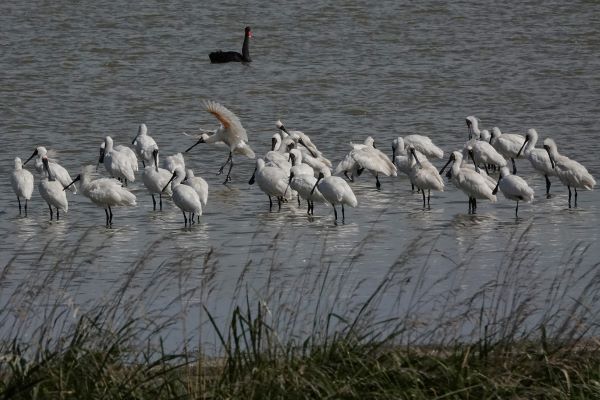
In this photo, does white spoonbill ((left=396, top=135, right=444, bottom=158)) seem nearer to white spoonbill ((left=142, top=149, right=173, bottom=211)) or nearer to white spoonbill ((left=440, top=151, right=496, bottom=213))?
white spoonbill ((left=440, top=151, right=496, bottom=213))

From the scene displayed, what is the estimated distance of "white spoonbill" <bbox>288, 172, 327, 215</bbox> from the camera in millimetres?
Result: 14977

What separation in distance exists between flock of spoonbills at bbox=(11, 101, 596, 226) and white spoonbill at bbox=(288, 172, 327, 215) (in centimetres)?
1

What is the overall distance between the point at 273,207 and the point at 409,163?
6.08 ft

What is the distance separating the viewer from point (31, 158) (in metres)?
18.8

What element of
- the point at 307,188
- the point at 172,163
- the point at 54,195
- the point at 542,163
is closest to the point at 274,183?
the point at 307,188

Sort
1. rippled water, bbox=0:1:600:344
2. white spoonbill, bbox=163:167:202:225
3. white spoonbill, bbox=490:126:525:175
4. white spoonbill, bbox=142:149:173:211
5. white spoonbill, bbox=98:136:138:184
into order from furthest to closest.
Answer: white spoonbill, bbox=490:126:525:175
white spoonbill, bbox=98:136:138:184
white spoonbill, bbox=142:149:173:211
white spoonbill, bbox=163:167:202:225
rippled water, bbox=0:1:600:344

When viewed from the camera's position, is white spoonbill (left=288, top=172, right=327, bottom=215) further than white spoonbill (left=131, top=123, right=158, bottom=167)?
No

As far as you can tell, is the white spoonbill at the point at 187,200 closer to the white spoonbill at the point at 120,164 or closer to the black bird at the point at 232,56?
the white spoonbill at the point at 120,164

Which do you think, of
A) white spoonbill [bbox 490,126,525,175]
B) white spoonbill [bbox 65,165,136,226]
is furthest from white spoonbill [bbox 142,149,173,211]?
white spoonbill [bbox 490,126,525,175]

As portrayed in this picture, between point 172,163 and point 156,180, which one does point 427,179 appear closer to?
point 156,180

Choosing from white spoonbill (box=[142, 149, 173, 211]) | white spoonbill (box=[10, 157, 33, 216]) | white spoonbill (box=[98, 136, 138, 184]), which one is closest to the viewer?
white spoonbill (box=[10, 157, 33, 216])

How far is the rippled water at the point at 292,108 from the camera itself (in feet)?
39.5

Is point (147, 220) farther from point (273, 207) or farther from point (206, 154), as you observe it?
point (206, 154)

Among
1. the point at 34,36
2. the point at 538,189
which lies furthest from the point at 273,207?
the point at 34,36
